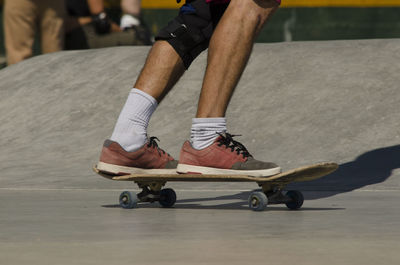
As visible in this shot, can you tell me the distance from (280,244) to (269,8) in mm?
1505

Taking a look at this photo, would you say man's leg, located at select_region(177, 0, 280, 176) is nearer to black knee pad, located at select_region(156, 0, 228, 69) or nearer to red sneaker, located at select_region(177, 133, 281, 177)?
red sneaker, located at select_region(177, 133, 281, 177)

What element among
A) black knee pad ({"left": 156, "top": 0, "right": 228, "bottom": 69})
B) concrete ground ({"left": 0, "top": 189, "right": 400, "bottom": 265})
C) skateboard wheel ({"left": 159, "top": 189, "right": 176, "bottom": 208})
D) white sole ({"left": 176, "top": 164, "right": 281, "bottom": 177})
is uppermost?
black knee pad ({"left": 156, "top": 0, "right": 228, "bottom": 69})

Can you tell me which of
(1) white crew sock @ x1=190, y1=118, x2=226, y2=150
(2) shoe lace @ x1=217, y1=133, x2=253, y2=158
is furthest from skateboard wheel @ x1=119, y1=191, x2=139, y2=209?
(2) shoe lace @ x1=217, y1=133, x2=253, y2=158

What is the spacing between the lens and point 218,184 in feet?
19.6

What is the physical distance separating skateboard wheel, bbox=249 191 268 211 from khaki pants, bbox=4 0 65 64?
7.17 meters

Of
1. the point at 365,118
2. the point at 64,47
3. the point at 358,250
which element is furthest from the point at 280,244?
the point at 64,47

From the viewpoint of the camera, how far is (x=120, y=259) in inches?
125

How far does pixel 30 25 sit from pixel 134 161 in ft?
23.0

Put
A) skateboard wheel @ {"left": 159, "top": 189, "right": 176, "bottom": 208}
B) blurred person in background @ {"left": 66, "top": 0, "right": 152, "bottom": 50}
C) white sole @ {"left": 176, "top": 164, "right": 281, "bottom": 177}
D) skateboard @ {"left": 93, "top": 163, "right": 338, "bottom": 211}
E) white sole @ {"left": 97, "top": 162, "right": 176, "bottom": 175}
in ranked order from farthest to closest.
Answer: blurred person in background @ {"left": 66, "top": 0, "right": 152, "bottom": 50}, skateboard wheel @ {"left": 159, "top": 189, "right": 176, "bottom": 208}, white sole @ {"left": 97, "top": 162, "right": 176, "bottom": 175}, white sole @ {"left": 176, "top": 164, "right": 281, "bottom": 177}, skateboard @ {"left": 93, "top": 163, "right": 338, "bottom": 211}

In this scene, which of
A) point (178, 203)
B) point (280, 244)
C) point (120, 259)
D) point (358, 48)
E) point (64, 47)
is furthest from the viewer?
point (64, 47)

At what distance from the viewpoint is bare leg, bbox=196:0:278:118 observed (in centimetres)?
463

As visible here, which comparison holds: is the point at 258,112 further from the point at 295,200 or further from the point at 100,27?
the point at 100,27

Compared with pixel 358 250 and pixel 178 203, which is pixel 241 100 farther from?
pixel 358 250

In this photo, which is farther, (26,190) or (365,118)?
(365,118)
